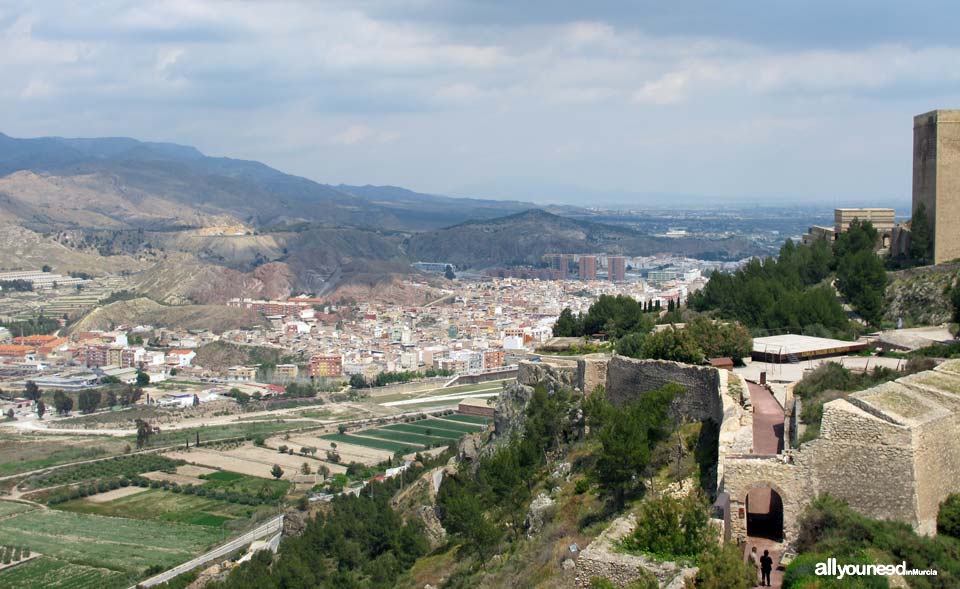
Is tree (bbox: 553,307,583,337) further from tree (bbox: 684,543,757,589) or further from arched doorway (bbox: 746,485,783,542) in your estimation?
tree (bbox: 684,543,757,589)

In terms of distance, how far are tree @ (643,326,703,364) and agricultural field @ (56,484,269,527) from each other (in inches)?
860

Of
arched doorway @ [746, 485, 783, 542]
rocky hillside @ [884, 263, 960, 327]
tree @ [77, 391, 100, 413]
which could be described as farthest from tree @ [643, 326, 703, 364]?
tree @ [77, 391, 100, 413]

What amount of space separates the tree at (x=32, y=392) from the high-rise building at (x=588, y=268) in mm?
76361

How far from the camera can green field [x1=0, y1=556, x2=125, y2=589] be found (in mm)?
28047

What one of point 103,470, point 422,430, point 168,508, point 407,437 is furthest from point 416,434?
point 103,470

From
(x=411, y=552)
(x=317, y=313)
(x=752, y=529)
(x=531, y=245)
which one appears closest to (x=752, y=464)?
(x=752, y=529)

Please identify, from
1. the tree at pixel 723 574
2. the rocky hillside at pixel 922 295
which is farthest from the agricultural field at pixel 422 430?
the tree at pixel 723 574

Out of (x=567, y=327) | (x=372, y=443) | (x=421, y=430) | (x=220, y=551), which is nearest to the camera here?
(x=567, y=327)

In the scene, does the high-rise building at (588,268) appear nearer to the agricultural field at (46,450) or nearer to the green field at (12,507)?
the agricultural field at (46,450)

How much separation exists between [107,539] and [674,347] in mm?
23355

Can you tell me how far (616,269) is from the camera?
412 ft

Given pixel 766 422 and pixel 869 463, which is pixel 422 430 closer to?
pixel 766 422

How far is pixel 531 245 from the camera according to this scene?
15800cm

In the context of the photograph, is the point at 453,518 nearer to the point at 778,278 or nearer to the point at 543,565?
the point at 543,565
